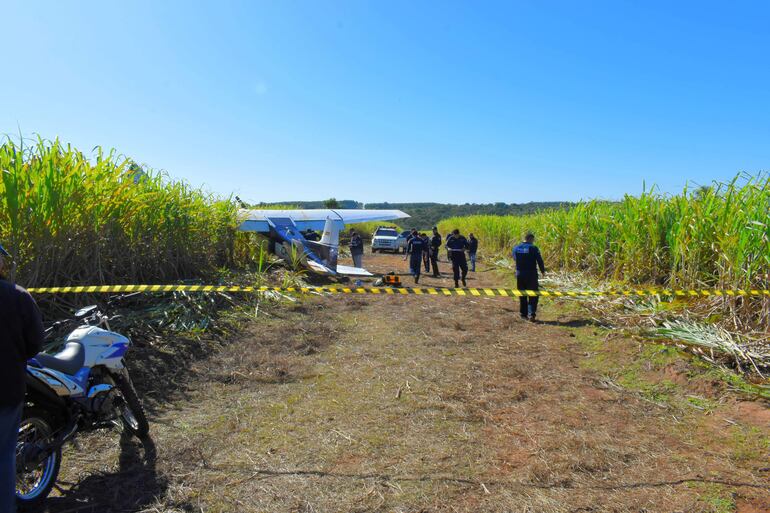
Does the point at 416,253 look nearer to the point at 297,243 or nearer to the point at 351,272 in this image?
the point at 351,272

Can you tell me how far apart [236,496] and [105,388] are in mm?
1361

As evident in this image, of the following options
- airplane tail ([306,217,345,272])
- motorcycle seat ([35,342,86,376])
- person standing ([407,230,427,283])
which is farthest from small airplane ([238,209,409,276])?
motorcycle seat ([35,342,86,376])

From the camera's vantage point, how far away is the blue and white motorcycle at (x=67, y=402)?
2912 mm

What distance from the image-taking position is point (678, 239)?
23.2 feet

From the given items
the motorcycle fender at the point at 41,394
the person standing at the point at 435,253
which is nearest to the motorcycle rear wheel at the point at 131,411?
the motorcycle fender at the point at 41,394

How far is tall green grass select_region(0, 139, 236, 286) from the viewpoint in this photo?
5.41m

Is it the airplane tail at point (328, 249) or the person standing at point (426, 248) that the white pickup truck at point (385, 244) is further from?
the airplane tail at point (328, 249)

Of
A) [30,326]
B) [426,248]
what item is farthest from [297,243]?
[30,326]

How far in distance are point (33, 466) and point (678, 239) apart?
8.18 metres

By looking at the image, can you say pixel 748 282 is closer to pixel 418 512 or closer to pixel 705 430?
pixel 705 430

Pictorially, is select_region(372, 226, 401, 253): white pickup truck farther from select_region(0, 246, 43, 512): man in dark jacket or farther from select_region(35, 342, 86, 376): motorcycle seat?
select_region(0, 246, 43, 512): man in dark jacket

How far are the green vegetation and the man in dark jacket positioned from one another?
22.9 feet

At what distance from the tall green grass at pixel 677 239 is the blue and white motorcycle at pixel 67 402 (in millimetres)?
6961

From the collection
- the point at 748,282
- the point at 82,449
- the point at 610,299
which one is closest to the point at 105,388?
the point at 82,449
